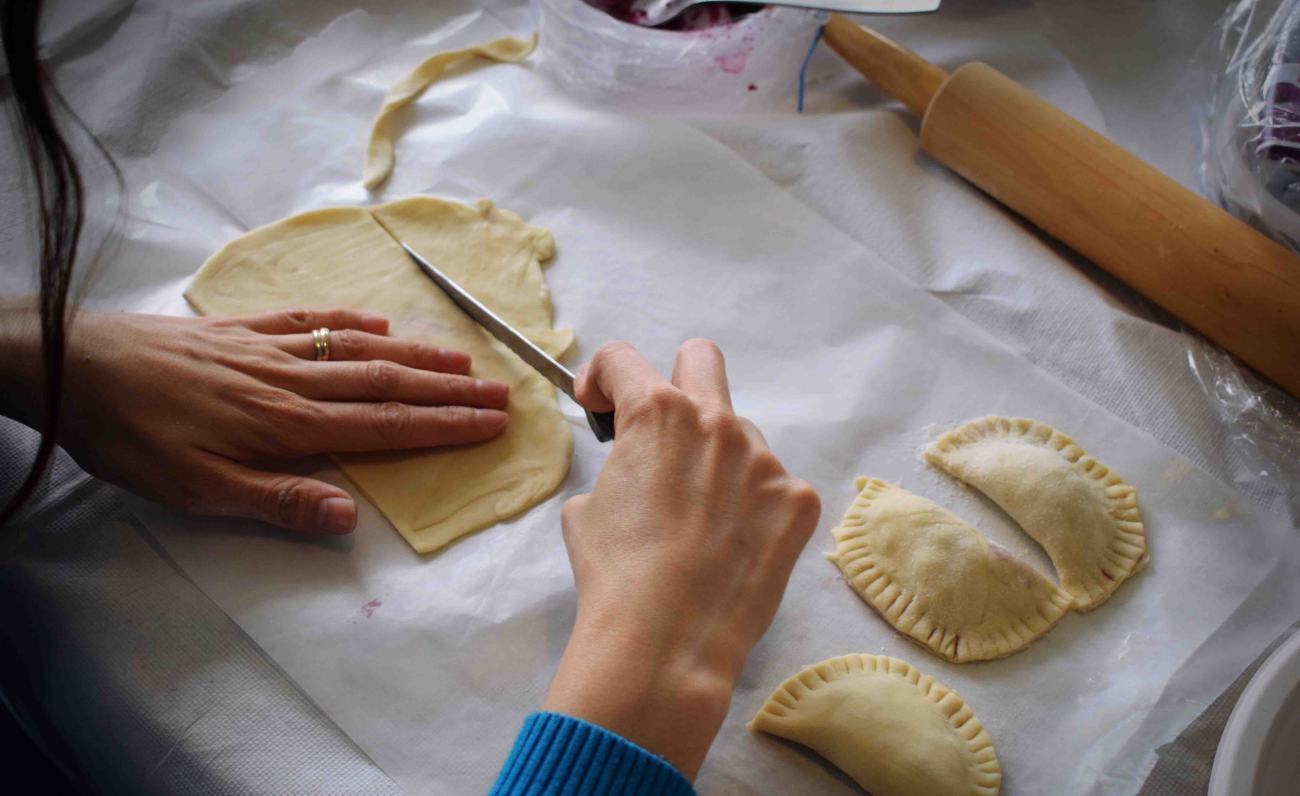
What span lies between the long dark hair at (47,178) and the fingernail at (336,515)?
379mm

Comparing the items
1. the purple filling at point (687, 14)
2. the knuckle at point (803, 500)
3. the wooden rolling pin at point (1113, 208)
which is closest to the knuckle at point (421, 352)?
the knuckle at point (803, 500)

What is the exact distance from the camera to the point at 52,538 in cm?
139

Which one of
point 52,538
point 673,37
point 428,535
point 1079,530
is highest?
point 673,37

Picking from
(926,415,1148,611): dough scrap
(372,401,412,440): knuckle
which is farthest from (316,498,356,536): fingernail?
(926,415,1148,611): dough scrap

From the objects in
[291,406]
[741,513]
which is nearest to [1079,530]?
[741,513]

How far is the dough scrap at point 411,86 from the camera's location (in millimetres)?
1878

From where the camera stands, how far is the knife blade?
1389mm

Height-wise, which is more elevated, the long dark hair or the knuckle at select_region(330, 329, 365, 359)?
the long dark hair

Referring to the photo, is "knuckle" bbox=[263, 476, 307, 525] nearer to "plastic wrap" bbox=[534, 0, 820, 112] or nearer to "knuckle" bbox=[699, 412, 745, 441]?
"knuckle" bbox=[699, 412, 745, 441]

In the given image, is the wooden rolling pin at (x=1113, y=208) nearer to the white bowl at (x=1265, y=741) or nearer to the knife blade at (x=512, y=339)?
the white bowl at (x=1265, y=741)

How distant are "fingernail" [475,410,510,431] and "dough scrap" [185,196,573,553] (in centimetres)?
3

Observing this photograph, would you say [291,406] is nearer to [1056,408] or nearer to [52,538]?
[52,538]

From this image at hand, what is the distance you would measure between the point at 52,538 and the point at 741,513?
1017 mm

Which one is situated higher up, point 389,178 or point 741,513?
point 741,513
